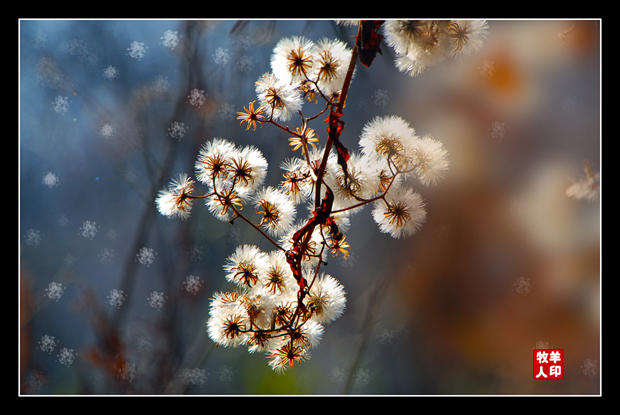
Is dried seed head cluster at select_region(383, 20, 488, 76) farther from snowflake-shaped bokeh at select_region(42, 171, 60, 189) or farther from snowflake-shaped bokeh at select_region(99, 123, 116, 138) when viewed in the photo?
snowflake-shaped bokeh at select_region(42, 171, 60, 189)

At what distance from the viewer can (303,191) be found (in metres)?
0.55

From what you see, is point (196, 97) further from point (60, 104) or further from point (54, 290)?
point (54, 290)

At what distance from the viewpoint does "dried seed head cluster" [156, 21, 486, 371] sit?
19.2 inches

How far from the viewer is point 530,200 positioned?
73 cm

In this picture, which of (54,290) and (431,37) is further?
(54,290)

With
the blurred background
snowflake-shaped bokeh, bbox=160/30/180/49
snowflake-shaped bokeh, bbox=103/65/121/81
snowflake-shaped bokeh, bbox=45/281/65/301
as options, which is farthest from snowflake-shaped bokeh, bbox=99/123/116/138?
snowflake-shaped bokeh, bbox=45/281/65/301

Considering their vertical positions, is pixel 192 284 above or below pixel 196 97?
below

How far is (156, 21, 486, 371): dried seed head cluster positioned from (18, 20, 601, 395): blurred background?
245 millimetres

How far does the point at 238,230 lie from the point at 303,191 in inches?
12.0

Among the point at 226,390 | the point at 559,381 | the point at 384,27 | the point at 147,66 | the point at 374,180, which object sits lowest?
the point at 226,390

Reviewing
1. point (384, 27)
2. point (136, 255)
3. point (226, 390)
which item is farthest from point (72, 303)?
point (384, 27)

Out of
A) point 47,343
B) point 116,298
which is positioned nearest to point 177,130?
point 116,298

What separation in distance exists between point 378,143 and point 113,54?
2.19 ft

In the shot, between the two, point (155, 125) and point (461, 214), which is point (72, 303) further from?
point (461, 214)
